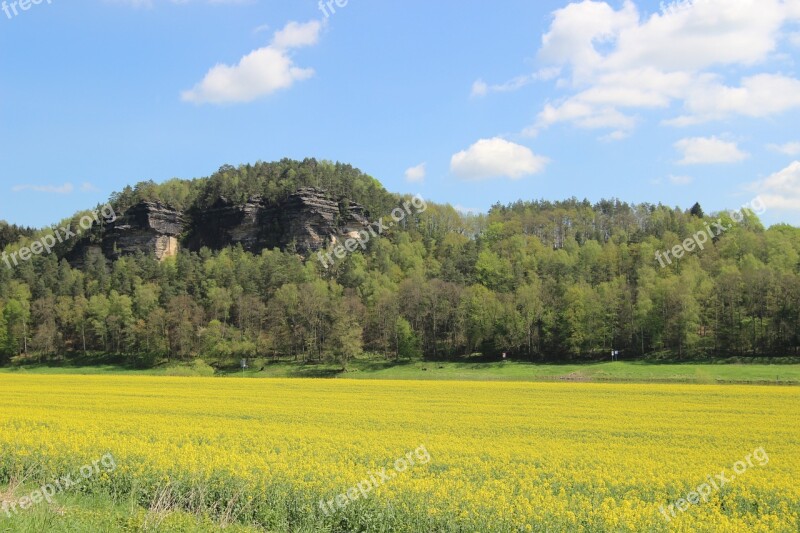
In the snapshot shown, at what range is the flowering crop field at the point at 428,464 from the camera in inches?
595

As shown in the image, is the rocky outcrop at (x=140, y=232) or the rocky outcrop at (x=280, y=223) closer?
the rocky outcrop at (x=280, y=223)

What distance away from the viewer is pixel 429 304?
107062 mm

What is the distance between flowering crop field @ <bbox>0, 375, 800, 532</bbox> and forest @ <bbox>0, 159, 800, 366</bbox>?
Result: 2091 inches

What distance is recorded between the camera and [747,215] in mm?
172250

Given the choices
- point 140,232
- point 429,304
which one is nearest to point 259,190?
point 140,232

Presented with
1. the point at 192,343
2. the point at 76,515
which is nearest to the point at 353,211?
the point at 192,343

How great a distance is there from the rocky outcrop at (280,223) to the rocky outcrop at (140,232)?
30.9 ft
